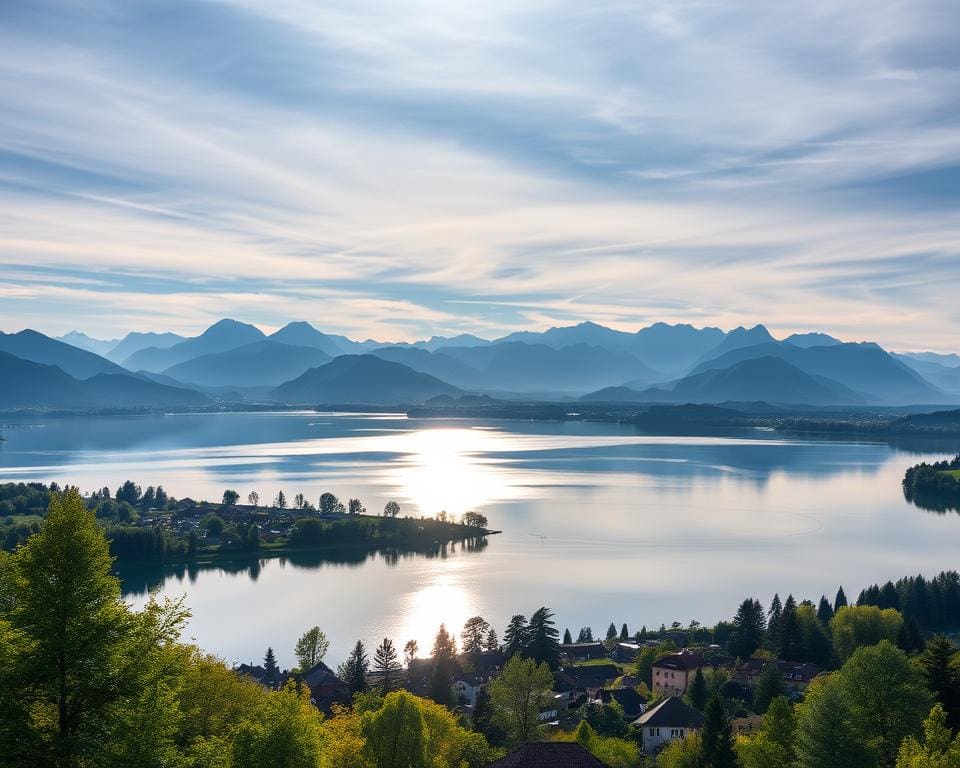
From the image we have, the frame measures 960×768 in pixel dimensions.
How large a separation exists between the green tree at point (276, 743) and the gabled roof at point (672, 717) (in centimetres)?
1062

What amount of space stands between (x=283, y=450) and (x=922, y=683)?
88043mm

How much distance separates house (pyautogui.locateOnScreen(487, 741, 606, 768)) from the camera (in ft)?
30.1

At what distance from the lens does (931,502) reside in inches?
2352

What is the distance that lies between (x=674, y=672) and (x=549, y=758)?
12487 millimetres

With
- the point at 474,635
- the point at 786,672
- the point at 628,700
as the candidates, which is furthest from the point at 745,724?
the point at 474,635

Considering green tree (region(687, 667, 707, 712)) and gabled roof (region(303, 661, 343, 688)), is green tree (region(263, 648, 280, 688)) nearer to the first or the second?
gabled roof (region(303, 661, 343, 688))

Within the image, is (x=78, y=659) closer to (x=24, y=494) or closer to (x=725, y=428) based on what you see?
(x=24, y=494)

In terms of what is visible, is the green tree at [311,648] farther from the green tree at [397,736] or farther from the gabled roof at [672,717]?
the green tree at [397,736]

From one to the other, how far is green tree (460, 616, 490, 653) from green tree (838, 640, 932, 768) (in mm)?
13156

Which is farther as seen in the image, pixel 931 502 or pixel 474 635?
pixel 931 502

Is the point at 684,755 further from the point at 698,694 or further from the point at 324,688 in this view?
the point at 324,688

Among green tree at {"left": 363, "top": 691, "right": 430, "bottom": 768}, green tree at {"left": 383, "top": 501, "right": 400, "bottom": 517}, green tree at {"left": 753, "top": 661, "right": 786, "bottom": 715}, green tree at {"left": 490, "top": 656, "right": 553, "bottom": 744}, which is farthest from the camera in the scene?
green tree at {"left": 383, "top": 501, "right": 400, "bottom": 517}

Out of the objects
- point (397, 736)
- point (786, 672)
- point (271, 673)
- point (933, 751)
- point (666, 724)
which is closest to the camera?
point (933, 751)

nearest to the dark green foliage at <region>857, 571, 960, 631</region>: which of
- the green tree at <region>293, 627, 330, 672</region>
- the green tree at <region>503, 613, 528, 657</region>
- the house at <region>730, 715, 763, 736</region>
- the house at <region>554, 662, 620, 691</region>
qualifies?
the house at <region>554, 662, 620, 691</region>
